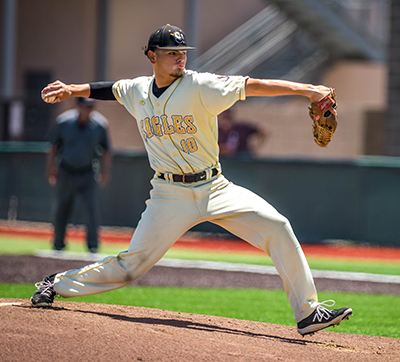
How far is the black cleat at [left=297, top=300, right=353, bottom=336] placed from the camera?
14.0 feet

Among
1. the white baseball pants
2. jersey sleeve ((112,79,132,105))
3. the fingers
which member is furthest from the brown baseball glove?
the fingers

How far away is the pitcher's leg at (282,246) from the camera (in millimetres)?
4402

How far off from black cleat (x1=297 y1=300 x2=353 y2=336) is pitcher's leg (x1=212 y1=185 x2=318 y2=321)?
39mm

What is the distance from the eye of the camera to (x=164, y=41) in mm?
4438

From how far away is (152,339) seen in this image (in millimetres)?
4012

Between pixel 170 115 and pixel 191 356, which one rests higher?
pixel 170 115

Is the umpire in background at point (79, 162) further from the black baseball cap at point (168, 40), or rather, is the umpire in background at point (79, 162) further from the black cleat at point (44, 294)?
the black baseball cap at point (168, 40)

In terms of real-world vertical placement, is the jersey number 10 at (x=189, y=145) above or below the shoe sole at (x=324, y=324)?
above

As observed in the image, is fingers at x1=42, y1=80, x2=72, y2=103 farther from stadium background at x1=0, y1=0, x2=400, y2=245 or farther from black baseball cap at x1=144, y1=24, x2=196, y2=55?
stadium background at x1=0, y1=0, x2=400, y2=245

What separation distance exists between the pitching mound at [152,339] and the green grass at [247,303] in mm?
902

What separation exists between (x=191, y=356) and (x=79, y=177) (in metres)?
5.93

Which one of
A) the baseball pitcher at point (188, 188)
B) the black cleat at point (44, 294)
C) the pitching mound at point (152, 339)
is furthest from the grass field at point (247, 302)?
the black cleat at point (44, 294)

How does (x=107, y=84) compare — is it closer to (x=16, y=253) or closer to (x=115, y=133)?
(x=16, y=253)

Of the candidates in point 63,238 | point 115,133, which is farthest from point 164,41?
point 115,133
